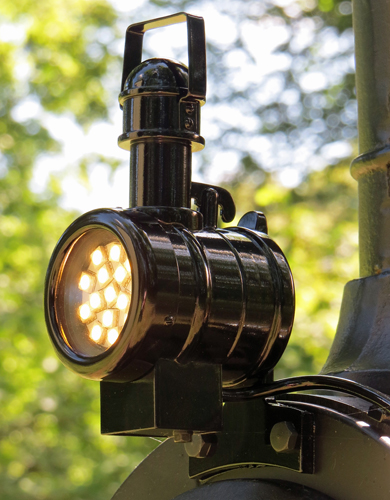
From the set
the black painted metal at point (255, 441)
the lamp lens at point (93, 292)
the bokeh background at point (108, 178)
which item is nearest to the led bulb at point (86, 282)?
the lamp lens at point (93, 292)

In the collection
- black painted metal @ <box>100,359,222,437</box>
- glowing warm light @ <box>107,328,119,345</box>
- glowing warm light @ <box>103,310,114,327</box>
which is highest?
glowing warm light @ <box>103,310,114,327</box>

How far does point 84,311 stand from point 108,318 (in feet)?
0.15

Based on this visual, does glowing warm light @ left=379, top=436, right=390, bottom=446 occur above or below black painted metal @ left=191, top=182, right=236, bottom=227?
below

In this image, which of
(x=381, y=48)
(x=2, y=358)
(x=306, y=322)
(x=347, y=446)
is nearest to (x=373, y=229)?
(x=381, y=48)

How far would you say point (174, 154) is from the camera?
0.96m

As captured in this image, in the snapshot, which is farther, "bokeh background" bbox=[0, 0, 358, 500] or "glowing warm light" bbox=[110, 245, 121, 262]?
"bokeh background" bbox=[0, 0, 358, 500]

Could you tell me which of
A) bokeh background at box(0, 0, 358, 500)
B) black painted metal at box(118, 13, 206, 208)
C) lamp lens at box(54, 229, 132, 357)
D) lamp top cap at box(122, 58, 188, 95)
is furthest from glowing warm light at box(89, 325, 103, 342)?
bokeh background at box(0, 0, 358, 500)

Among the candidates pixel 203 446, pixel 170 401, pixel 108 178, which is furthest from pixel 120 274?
pixel 108 178

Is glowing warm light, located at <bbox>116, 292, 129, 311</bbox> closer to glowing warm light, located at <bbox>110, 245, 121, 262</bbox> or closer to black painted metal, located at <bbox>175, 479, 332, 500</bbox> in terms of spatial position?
glowing warm light, located at <bbox>110, 245, 121, 262</bbox>

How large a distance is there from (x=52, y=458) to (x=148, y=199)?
532 cm

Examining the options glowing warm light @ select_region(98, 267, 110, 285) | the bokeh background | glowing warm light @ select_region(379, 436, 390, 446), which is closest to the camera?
glowing warm light @ select_region(379, 436, 390, 446)

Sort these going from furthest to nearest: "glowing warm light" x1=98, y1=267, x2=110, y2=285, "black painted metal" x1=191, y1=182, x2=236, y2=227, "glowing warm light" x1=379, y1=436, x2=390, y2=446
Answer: "black painted metal" x1=191, y1=182, x2=236, y2=227
"glowing warm light" x1=98, y1=267, x2=110, y2=285
"glowing warm light" x1=379, y1=436, x2=390, y2=446

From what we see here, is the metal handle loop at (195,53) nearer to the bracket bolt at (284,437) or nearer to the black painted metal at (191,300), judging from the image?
the black painted metal at (191,300)

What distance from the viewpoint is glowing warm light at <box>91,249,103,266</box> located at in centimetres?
89
